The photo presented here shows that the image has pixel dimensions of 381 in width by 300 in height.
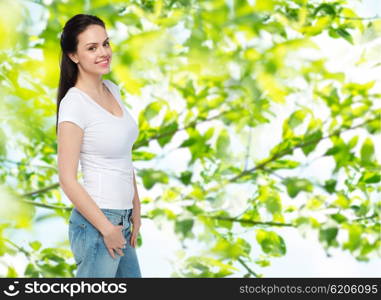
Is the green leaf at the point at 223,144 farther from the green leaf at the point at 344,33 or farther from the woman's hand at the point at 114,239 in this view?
the woman's hand at the point at 114,239

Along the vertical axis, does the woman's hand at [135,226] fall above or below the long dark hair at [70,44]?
below

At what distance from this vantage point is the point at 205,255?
1.52 metres

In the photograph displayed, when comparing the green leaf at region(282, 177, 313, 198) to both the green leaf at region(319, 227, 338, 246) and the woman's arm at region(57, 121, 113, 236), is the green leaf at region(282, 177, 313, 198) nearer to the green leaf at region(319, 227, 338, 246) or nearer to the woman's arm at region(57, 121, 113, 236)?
the green leaf at region(319, 227, 338, 246)

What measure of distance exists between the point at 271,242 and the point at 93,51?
84 centimetres

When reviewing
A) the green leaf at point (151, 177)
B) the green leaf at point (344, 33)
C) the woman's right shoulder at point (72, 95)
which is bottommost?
the woman's right shoulder at point (72, 95)

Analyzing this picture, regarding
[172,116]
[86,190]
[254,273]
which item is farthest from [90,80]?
[254,273]

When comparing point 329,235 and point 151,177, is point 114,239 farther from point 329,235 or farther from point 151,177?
point 329,235

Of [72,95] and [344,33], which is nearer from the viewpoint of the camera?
[72,95]

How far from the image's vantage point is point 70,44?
954mm

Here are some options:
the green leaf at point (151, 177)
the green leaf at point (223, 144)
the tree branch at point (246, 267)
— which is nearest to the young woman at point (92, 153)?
the green leaf at point (151, 177)

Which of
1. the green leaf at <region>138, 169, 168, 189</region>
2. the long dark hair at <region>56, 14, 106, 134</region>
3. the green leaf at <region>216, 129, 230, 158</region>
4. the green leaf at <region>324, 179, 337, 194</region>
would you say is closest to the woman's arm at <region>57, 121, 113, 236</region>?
the long dark hair at <region>56, 14, 106, 134</region>

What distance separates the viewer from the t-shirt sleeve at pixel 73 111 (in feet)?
2.92

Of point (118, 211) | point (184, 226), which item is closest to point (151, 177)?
point (184, 226)

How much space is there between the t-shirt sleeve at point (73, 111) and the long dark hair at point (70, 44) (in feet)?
0.21
